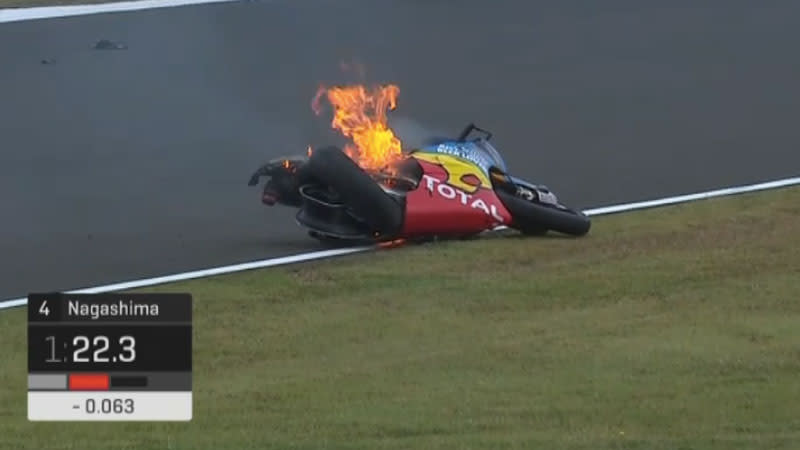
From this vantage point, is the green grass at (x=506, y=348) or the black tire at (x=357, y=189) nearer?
the green grass at (x=506, y=348)

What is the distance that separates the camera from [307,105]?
17719 mm

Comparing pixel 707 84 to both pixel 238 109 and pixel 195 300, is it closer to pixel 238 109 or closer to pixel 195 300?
pixel 238 109

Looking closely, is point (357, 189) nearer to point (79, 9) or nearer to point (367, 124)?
point (367, 124)

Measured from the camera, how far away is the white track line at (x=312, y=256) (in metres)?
12.0

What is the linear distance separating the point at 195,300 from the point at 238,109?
20.2 feet

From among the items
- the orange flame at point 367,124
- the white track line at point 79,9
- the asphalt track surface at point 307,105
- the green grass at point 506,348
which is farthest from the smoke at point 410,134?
the white track line at point 79,9

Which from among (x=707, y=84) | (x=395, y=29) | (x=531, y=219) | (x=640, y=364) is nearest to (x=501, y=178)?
(x=531, y=219)

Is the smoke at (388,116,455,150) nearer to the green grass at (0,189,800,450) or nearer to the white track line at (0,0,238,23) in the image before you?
the green grass at (0,189,800,450)

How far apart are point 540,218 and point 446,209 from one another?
0.63 meters

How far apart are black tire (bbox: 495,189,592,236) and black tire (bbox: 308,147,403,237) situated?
30.0 inches
